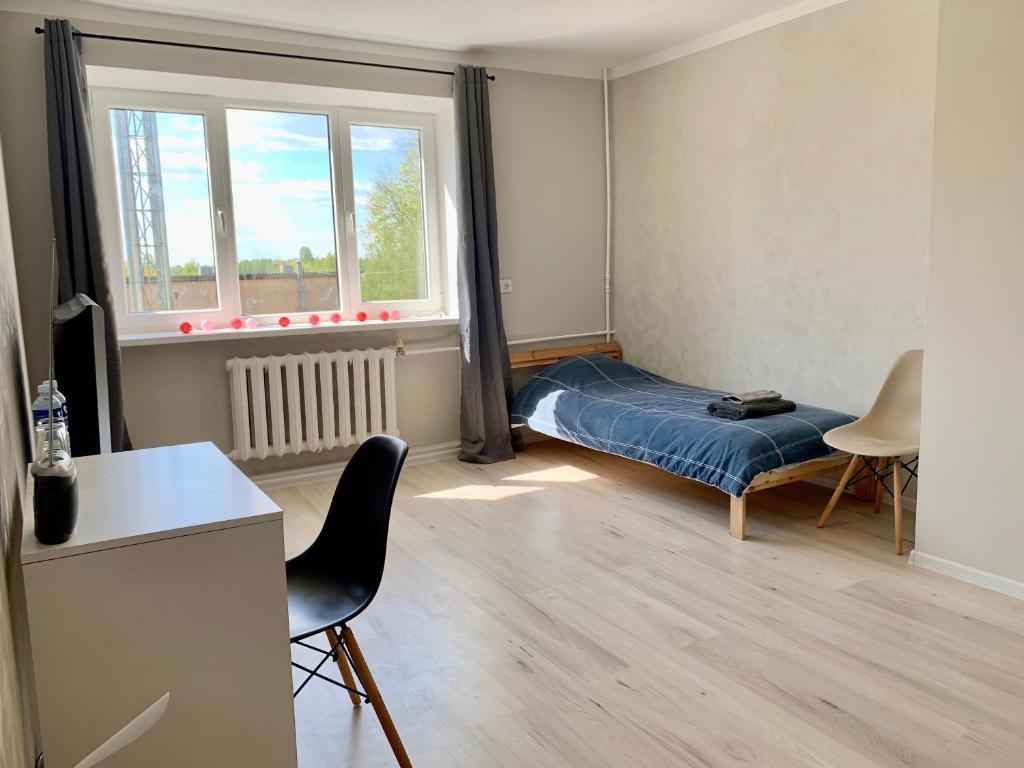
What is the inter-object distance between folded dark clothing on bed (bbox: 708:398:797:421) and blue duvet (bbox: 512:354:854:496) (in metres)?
0.05

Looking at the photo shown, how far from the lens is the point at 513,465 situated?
4.79 m

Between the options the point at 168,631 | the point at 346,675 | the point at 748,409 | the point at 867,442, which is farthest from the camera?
the point at 748,409

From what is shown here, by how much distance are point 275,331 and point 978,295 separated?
10.8ft

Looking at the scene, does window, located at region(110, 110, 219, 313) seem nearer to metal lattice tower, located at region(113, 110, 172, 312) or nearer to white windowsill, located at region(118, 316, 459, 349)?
metal lattice tower, located at region(113, 110, 172, 312)

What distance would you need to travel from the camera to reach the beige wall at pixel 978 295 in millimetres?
2705

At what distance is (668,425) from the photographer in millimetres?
3801

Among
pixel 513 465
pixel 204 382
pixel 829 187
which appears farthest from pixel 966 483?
pixel 204 382

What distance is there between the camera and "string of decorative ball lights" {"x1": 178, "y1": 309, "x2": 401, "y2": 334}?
13.9 feet

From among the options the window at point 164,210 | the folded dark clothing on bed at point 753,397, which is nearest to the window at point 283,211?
the window at point 164,210

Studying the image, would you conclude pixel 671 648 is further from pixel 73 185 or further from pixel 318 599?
pixel 73 185

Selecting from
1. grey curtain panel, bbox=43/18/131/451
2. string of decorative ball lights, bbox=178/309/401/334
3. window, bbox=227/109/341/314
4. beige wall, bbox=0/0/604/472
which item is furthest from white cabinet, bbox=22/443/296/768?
window, bbox=227/109/341/314

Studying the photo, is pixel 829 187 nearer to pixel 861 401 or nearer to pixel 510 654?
pixel 861 401

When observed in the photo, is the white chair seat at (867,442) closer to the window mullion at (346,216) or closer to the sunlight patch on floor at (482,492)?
the sunlight patch on floor at (482,492)

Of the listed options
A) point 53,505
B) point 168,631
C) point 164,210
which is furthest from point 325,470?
point 53,505
